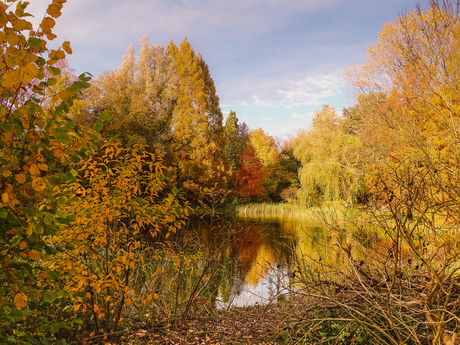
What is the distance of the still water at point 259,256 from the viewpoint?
13.9 feet

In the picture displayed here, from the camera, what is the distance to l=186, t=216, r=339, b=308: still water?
4223 mm

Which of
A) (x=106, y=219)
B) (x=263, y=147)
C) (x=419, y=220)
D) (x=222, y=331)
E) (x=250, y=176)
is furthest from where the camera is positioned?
(x=263, y=147)

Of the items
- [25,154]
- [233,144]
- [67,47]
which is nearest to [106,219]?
[25,154]

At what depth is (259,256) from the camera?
9453 millimetres

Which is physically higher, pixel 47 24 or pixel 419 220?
pixel 47 24

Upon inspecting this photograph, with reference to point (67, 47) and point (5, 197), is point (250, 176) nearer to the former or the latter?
point (67, 47)

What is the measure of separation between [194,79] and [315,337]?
18082mm

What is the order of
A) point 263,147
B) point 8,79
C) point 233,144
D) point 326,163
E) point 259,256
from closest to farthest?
point 8,79, point 259,256, point 326,163, point 233,144, point 263,147

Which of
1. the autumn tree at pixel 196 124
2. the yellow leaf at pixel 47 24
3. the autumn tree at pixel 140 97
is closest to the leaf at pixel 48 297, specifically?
the yellow leaf at pixel 47 24

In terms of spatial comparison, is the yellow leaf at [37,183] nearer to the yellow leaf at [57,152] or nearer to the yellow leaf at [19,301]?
the yellow leaf at [57,152]

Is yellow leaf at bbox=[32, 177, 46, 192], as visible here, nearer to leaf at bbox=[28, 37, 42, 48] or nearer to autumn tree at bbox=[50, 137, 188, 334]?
leaf at bbox=[28, 37, 42, 48]

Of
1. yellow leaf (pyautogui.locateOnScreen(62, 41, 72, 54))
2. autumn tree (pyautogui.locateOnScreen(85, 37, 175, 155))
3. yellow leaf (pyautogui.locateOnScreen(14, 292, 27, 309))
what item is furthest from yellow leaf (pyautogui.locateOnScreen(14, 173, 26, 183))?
autumn tree (pyautogui.locateOnScreen(85, 37, 175, 155))

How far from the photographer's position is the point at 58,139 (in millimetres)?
1519

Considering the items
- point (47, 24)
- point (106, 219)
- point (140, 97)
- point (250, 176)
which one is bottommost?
point (106, 219)
